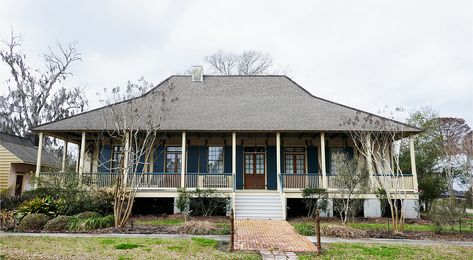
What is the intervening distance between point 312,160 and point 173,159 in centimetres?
736

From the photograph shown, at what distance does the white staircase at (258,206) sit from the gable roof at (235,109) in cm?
306

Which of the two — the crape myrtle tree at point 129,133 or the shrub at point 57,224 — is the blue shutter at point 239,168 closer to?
the crape myrtle tree at point 129,133

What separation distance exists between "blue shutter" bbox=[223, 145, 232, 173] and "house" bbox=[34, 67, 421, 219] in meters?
0.05

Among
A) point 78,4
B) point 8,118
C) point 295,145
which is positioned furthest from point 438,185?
point 8,118

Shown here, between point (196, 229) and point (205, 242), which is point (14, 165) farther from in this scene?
point (205, 242)

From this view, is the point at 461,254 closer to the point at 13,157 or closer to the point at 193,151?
the point at 193,151

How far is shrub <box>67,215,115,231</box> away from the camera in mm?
10992

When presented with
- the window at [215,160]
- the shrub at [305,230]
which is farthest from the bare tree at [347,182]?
the window at [215,160]

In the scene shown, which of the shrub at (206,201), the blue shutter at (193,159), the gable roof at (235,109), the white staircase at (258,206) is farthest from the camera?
the blue shutter at (193,159)

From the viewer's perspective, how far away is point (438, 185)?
16.9 metres

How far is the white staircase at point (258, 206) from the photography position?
548 inches

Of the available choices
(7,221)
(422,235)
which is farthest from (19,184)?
(422,235)

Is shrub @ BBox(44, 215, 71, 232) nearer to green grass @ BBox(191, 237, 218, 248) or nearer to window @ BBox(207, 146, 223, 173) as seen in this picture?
green grass @ BBox(191, 237, 218, 248)

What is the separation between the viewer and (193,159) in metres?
17.7
